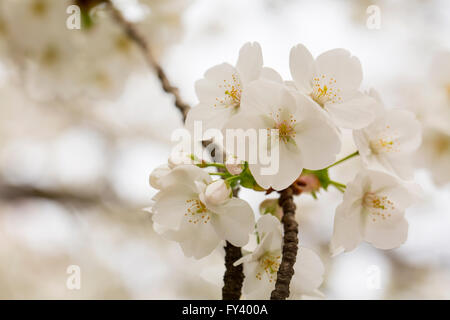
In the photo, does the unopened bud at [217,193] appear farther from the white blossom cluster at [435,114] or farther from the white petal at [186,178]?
A: the white blossom cluster at [435,114]

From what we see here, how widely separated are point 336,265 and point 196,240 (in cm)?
240

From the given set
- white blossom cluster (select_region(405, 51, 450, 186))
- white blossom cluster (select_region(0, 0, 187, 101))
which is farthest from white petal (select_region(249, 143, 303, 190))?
white blossom cluster (select_region(0, 0, 187, 101))

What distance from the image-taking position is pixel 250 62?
66cm

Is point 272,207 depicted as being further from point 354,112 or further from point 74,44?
point 74,44

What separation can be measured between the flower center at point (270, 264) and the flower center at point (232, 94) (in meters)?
0.22

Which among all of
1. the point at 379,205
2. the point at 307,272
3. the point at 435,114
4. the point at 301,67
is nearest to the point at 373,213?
the point at 379,205

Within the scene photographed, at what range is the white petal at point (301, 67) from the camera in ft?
2.11

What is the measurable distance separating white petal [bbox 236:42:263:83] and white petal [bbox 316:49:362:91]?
0.09 m

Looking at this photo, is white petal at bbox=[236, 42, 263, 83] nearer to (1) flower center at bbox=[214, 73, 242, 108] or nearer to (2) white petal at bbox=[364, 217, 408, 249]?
(1) flower center at bbox=[214, 73, 242, 108]

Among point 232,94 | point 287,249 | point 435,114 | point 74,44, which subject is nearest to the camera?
point 287,249

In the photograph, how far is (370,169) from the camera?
0.66 metres

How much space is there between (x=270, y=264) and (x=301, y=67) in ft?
→ 0.91

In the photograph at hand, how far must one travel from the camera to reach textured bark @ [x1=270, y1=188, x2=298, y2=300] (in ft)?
1.77

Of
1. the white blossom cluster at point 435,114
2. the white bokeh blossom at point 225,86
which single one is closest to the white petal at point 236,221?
the white bokeh blossom at point 225,86
